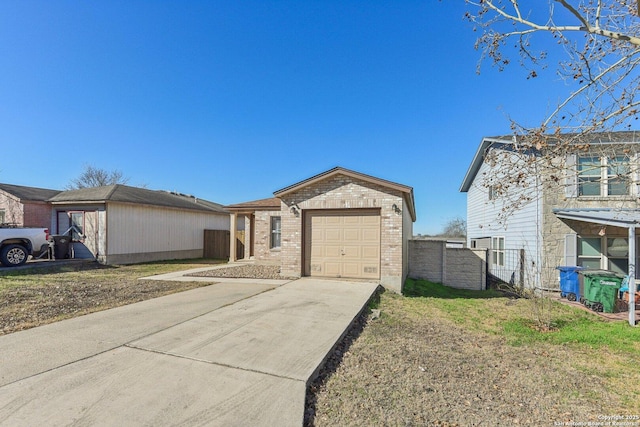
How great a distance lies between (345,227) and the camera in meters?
9.89

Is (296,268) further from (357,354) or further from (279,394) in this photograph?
(279,394)

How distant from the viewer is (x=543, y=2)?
4.52m

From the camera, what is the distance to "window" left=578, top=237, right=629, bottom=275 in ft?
33.2

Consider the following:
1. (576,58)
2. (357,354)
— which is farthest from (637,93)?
(357,354)

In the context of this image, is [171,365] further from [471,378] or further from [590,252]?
[590,252]

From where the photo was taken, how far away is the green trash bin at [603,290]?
8078mm

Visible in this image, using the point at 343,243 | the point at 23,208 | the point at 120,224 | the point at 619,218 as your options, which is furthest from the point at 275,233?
the point at 23,208

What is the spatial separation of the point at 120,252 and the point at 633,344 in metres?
18.0

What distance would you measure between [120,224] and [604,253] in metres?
19.9

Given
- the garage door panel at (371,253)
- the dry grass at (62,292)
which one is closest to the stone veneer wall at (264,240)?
the dry grass at (62,292)

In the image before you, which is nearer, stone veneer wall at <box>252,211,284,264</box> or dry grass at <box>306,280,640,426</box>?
dry grass at <box>306,280,640,426</box>

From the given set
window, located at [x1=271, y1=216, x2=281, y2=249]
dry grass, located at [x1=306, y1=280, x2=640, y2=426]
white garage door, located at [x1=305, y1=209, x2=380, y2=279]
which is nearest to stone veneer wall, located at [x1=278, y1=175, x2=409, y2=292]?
white garage door, located at [x1=305, y1=209, x2=380, y2=279]

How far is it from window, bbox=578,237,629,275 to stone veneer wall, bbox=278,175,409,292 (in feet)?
21.5

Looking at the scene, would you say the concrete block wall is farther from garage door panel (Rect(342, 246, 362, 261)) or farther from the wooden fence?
the wooden fence
